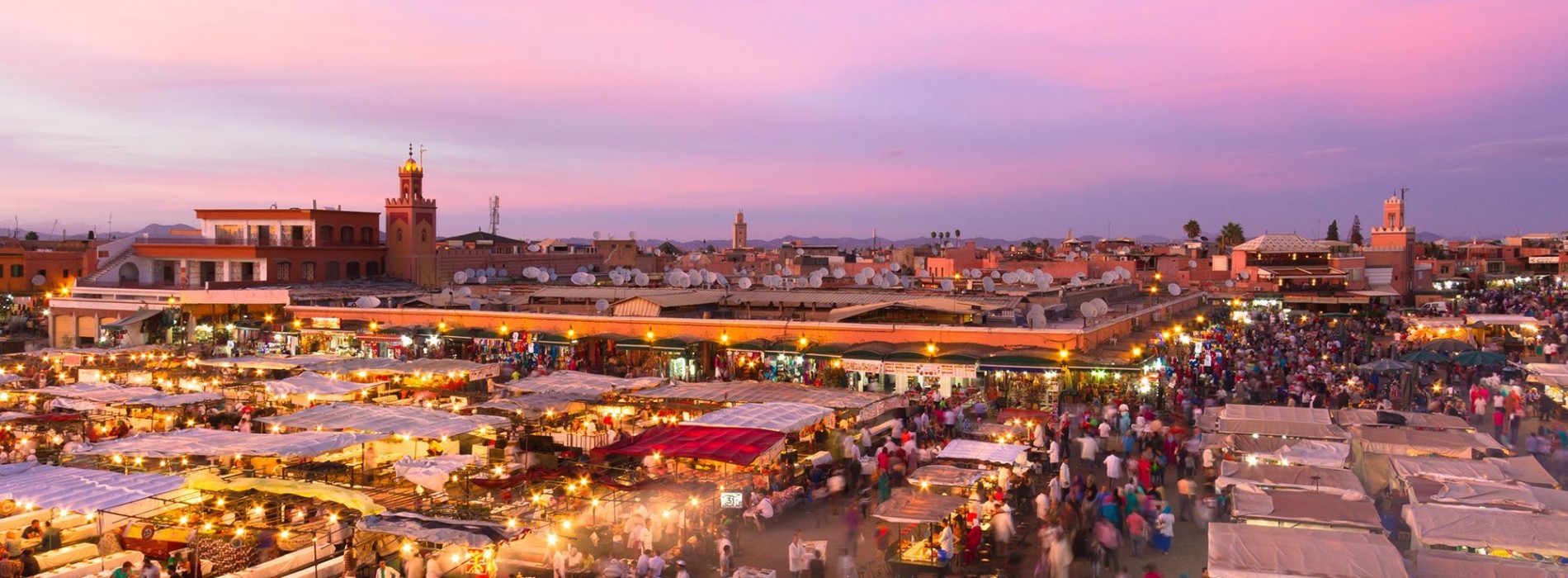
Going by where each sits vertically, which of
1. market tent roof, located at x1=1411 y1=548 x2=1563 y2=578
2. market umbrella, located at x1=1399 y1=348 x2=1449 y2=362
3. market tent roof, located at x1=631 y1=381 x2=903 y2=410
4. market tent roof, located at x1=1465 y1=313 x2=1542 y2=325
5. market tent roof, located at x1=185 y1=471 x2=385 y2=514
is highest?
market tent roof, located at x1=1465 y1=313 x2=1542 y2=325

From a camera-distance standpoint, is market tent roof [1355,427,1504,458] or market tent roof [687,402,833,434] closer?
market tent roof [1355,427,1504,458]

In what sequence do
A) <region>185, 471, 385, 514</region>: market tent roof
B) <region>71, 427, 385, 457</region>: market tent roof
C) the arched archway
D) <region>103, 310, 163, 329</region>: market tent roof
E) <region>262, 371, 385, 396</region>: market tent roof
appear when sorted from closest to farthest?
<region>185, 471, 385, 514</region>: market tent roof, <region>71, 427, 385, 457</region>: market tent roof, <region>262, 371, 385, 396</region>: market tent roof, <region>103, 310, 163, 329</region>: market tent roof, the arched archway

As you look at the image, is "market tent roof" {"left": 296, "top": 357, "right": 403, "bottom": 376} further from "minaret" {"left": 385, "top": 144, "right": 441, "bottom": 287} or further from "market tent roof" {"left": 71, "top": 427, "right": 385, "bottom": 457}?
"minaret" {"left": 385, "top": 144, "right": 441, "bottom": 287}

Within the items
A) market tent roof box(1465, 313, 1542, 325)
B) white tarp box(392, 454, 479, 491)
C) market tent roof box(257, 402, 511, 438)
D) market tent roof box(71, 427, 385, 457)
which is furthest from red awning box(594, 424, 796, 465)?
market tent roof box(1465, 313, 1542, 325)

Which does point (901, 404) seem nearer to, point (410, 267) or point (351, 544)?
point (351, 544)

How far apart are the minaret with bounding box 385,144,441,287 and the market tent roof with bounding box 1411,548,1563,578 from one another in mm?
45181

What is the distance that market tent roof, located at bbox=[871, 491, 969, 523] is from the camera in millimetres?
13164

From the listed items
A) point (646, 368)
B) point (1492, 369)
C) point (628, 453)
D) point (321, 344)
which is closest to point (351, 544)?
point (628, 453)

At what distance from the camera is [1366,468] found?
1655 centimetres

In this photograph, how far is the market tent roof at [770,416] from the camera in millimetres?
17969

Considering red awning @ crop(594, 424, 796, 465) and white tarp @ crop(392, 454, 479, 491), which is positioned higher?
red awning @ crop(594, 424, 796, 465)

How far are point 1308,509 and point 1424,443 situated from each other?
5446 millimetres

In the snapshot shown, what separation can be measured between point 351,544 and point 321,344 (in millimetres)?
22946

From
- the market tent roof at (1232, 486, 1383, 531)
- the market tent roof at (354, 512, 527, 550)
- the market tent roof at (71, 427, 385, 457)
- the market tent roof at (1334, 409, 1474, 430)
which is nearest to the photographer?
the market tent roof at (354, 512, 527, 550)
